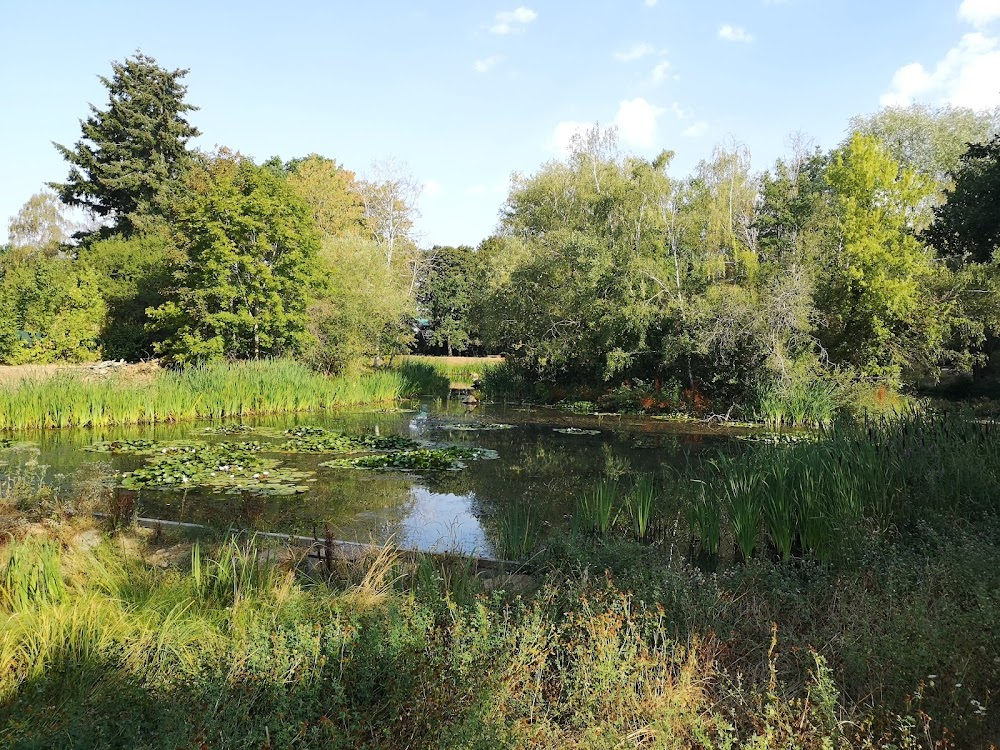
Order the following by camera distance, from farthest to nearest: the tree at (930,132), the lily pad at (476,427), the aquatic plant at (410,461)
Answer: the tree at (930,132)
the lily pad at (476,427)
the aquatic plant at (410,461)

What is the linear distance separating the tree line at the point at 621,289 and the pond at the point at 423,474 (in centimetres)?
298

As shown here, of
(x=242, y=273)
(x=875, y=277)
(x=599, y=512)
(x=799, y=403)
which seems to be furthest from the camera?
(x=242, y=273)

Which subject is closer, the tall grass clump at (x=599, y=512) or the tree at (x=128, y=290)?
the tall grass clump at (x=599, y=512)

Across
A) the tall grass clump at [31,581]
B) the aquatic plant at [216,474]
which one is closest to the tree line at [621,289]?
the aquatic plant at [216,474]

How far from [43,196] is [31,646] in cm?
5005

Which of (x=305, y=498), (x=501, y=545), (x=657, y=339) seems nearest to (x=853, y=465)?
(x=501, y=545)

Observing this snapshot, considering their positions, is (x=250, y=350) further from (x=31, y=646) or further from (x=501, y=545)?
(x=31, y=646)

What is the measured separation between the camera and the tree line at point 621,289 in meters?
18.1

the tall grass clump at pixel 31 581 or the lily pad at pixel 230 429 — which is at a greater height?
the tall grass clump at pixel 31 581

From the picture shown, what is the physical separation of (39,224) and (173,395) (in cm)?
3659

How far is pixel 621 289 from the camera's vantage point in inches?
744

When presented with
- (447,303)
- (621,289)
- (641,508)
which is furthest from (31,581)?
(447,303)

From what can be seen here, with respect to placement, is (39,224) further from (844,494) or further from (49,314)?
(844,494)

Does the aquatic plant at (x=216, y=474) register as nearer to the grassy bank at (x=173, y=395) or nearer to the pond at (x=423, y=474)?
the pond at (x=423, y=474)
